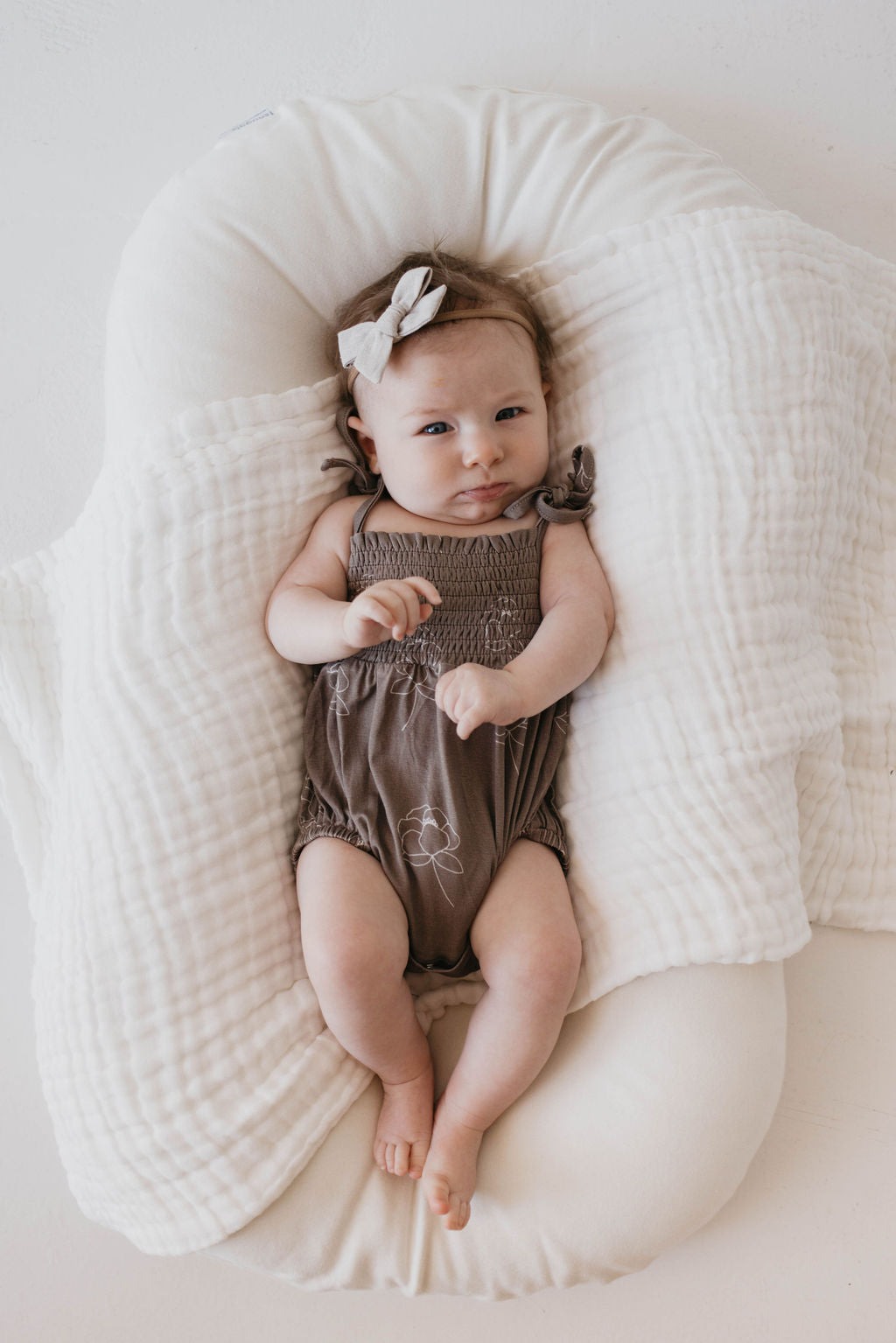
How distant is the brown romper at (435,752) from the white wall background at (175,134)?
0.50 metres

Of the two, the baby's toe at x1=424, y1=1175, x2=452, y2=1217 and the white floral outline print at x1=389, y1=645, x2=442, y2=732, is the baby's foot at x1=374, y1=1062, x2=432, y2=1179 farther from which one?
the white floral outline print at x1=389, y1=645, x2=442, y2=732

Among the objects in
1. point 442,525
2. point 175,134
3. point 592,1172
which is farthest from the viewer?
point 175,134

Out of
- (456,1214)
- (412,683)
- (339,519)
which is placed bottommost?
(456,1214)

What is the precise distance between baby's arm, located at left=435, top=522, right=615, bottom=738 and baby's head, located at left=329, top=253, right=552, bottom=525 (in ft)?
0.31

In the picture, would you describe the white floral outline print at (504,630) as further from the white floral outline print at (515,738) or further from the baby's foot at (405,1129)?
the baby's foot at (405,1129)

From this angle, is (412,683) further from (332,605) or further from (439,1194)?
(439,1194)

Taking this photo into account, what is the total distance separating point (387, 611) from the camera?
0.95 metres

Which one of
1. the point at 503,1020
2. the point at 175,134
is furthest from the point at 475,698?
the point at 175,134

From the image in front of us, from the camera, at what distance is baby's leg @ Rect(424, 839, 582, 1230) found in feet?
3.38

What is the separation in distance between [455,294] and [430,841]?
59 cm

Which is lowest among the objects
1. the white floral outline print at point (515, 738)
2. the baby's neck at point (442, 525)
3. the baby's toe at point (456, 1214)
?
the baby's toe at point (456, 1214)

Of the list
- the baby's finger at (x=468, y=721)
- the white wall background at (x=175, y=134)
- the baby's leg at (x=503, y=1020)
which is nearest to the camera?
the baby's finger at (x=468, y=721)

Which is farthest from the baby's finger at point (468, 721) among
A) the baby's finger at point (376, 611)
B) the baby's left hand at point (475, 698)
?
the baby's finger at point (376, 611)

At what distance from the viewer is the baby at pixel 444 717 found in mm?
1042
